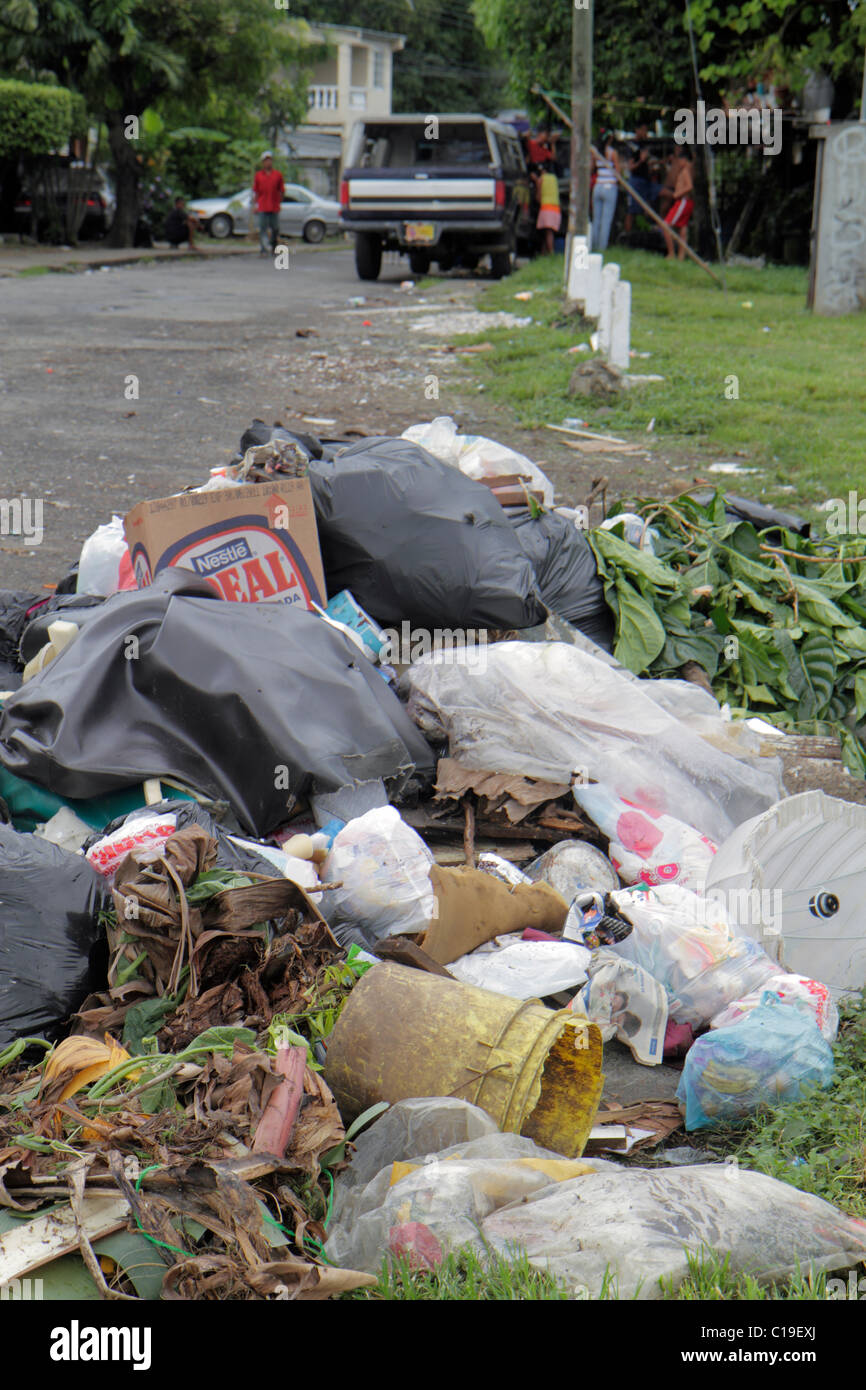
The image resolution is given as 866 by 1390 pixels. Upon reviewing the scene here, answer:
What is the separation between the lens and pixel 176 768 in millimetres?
3107

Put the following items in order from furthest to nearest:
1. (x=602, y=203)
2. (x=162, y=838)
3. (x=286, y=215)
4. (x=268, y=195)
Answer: (x=286, y=215), (x=268, y=195), (x=602, y=203), (x=162, y=838)

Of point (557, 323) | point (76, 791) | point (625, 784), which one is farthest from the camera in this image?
point (557, 323)

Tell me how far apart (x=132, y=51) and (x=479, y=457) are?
2062cm

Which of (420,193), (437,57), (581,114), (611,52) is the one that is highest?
(437,57)

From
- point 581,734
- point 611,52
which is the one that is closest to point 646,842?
point 581,734

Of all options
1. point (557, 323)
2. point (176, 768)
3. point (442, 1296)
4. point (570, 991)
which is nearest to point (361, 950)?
point (570, 991)

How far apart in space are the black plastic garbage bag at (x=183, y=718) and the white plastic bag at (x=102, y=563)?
0.98 meters

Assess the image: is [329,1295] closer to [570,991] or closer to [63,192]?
[570,991]

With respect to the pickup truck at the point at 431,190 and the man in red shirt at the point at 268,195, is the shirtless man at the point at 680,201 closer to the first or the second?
the pickup truck at the point at 431,190

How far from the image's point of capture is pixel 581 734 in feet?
11.7

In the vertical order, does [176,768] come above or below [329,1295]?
above

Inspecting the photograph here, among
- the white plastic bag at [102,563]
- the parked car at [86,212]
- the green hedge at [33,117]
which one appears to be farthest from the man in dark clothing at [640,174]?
the white plastic bag at [102,563]

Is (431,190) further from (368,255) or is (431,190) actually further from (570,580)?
(570,580)

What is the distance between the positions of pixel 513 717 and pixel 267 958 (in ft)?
4.41
